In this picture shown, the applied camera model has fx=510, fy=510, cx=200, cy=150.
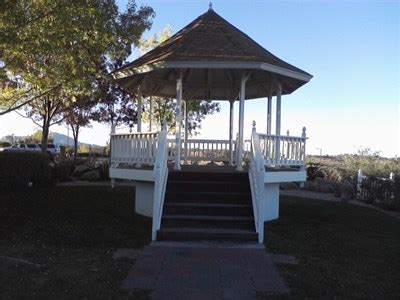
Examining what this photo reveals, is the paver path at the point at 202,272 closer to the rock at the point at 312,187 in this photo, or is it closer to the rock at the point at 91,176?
the rock at the point at 312,187

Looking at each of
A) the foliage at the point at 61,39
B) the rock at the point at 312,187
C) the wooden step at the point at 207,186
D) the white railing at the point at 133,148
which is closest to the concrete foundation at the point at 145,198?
the white railing at the point at 133,148

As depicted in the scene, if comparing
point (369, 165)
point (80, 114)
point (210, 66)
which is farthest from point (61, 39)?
point (80, 114)

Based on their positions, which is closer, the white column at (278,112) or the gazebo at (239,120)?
the gazebo at (239,120)

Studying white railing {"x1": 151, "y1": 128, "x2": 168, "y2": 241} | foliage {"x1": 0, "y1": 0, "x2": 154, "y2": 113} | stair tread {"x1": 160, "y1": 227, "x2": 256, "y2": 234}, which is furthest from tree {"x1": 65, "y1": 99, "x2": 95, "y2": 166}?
stair tread {"x1": 160, "y1": 227, "x2": 256, "y2": 234}

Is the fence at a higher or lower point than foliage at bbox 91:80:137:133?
lower

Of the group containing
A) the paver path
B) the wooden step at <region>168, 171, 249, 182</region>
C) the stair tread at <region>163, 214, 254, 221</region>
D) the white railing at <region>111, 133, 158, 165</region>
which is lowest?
the paver path

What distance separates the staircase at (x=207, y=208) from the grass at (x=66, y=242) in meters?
0.69

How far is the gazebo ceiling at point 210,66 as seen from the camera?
12.2m

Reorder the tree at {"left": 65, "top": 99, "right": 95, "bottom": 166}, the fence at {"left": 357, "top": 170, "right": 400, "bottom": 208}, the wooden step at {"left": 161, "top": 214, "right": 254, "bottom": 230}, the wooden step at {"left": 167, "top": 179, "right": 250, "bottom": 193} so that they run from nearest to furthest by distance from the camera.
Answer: the wooden step at {"left": 161, "top": 214, "right": 254, "bottom": 230}
the wooden step at {"left": 167, "top": 179, "right": 250, "bottom": 193}
the fence at {"left": 357, "top": 170, "right": 400, "bottom": 208}
the tree at {"left": 65, "top": 99, "right": 95, "bottom": 166}

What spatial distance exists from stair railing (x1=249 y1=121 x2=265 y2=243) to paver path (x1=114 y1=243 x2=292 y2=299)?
2.50ft

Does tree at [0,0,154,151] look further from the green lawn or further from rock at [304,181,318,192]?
rock at [304,181,318,192]

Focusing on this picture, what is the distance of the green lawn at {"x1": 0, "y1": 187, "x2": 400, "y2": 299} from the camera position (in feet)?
22.4

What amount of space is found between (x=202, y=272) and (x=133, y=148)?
572cm

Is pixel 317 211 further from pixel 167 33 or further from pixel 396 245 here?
pixel 167 33
